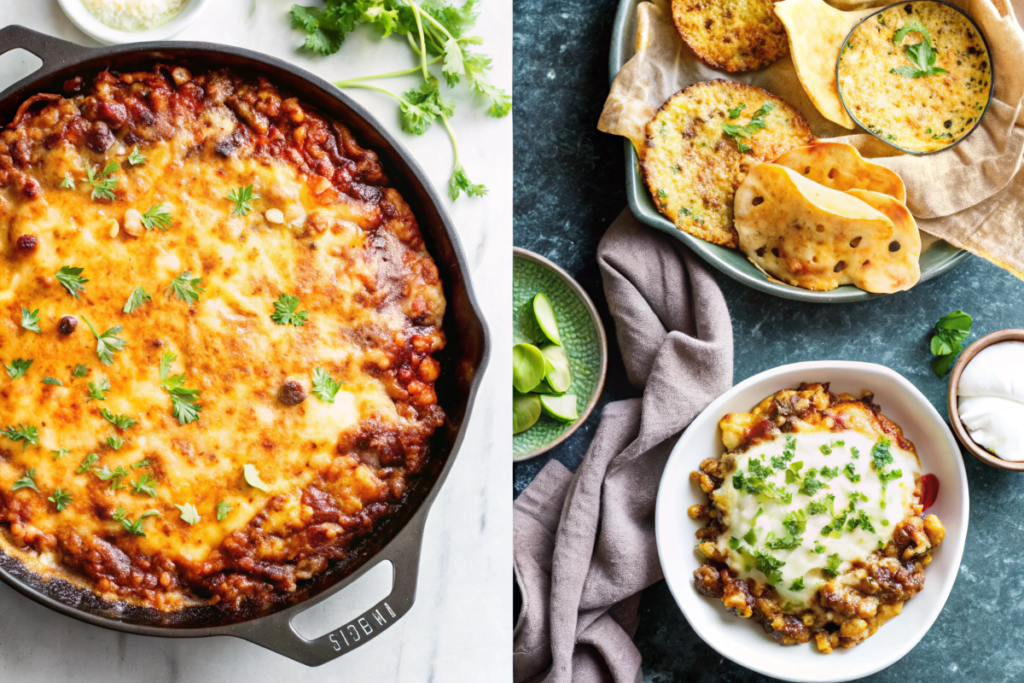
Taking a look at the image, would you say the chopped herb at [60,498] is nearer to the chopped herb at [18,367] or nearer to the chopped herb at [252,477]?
the chopped herb at [18,367]

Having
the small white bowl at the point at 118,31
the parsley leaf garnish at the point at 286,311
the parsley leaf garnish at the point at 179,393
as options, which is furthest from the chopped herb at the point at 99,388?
the small white bowl at the point at 118,31

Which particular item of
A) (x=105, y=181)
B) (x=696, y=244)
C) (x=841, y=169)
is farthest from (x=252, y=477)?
(x=841, y=169)

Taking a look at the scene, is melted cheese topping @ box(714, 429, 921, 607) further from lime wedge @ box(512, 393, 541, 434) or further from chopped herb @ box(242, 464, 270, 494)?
chopped herb @ box(242, 464, 270, 494)

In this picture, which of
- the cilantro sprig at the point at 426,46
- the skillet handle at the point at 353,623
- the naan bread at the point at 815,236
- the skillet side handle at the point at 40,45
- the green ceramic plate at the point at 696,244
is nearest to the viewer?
the skillet side handle at the point at 40,45

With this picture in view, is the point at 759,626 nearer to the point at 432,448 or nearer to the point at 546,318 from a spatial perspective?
the point at 546,318

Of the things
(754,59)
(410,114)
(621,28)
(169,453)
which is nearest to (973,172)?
(754,59)

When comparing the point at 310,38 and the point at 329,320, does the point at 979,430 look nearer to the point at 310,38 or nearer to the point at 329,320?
the point at 329,320
